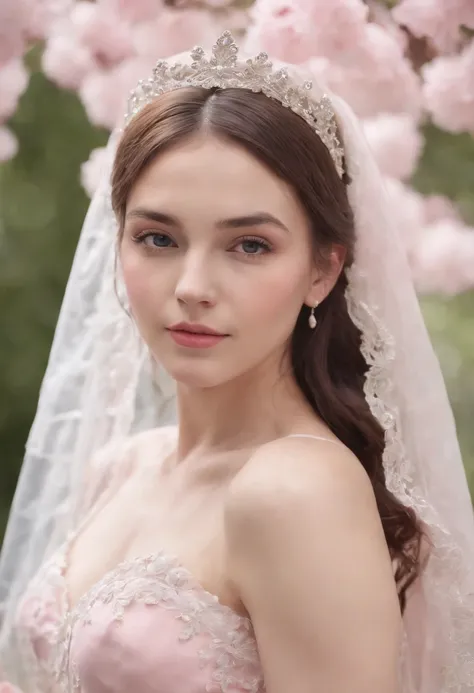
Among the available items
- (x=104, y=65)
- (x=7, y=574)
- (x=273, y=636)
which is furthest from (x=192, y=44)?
(x=273, y=636)

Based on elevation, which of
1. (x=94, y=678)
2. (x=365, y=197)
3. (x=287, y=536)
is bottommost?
(x=94, y=678)

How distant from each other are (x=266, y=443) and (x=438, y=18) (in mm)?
911

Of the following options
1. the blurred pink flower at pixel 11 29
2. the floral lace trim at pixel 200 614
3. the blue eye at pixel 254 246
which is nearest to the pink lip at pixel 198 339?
the blue eye at pixel 254 246

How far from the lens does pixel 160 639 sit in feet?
3.24

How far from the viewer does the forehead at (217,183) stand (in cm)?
Result: 101

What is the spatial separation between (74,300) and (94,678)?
627mm

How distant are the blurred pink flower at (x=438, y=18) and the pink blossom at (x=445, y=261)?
344mm

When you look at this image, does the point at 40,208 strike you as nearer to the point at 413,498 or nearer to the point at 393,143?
the point at 393,143

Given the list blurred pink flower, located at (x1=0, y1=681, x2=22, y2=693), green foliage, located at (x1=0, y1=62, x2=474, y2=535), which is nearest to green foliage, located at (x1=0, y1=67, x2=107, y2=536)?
green foliage, located at (x1=0, y1=62, x2=474, y2=535)

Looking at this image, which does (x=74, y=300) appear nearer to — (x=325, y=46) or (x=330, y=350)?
(x=330, y=350)

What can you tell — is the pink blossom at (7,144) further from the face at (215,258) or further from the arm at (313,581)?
the arm at (313,581)

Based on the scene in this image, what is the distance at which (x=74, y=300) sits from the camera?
143 cm

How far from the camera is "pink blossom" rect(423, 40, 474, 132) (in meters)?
1.54

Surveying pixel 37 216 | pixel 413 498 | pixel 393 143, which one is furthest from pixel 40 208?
pixel 413 498
